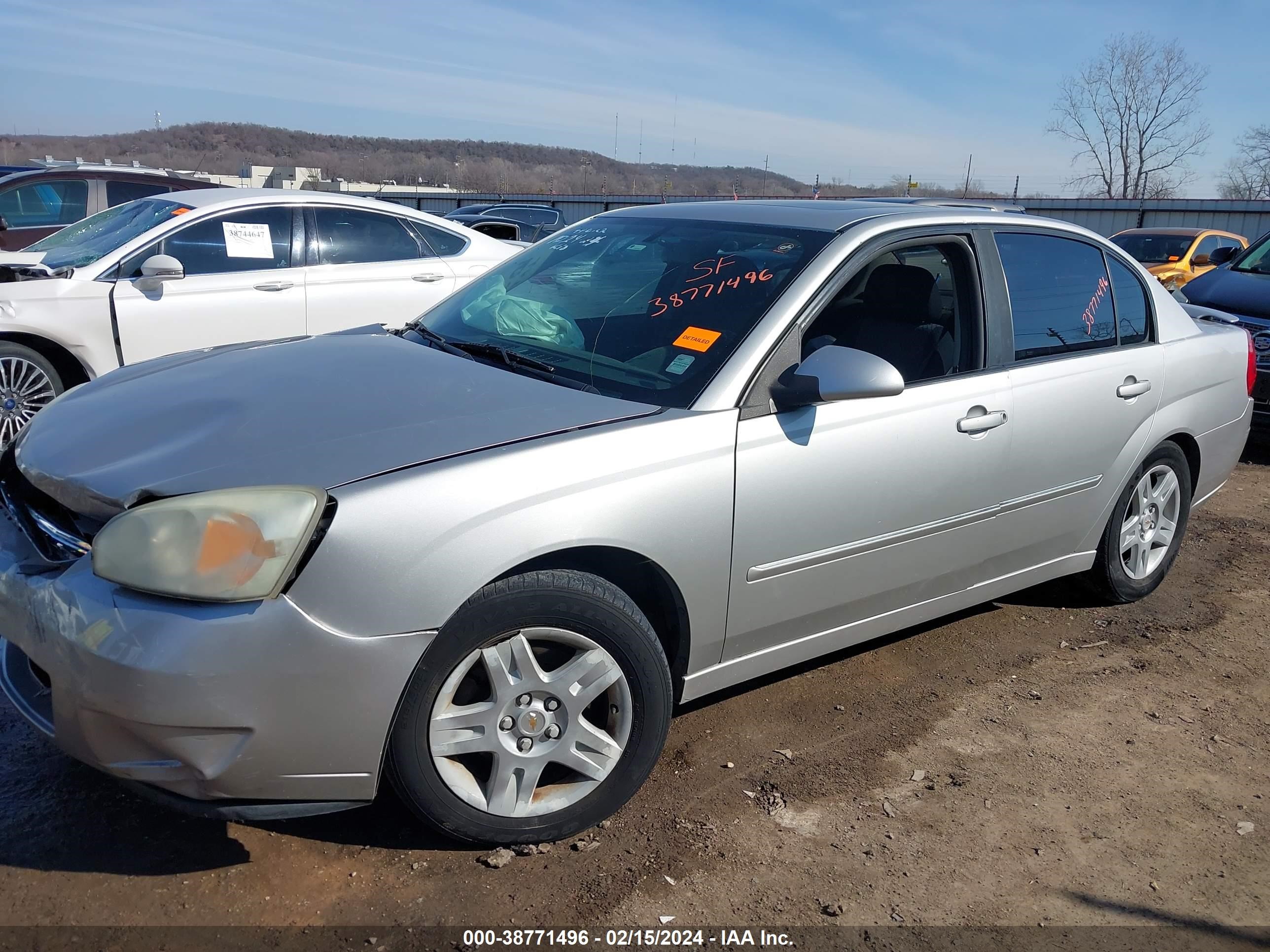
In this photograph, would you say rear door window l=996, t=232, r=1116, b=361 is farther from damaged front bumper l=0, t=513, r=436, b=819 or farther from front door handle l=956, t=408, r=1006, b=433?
damaged front bumper l=0, t=513, r=436, b=819

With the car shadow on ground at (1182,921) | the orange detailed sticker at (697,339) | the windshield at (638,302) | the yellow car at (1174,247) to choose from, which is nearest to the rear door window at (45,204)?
the windshield at (638,302)

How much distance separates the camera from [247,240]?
6578 millimetres

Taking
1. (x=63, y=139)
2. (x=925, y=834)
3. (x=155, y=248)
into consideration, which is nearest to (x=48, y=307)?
(x=155, y=248)

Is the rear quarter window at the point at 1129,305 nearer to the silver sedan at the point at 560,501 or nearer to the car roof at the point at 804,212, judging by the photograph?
the silver sedan at the point at 560,501

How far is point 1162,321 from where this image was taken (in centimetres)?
447

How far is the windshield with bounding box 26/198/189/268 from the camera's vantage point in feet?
20.8

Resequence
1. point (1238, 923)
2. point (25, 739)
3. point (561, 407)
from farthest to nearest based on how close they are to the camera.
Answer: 1. point (25, 739)
2. point (561, 407)
3. point (1238, 923)

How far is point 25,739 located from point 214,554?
146 centimetres

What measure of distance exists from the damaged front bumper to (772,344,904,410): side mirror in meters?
1.27

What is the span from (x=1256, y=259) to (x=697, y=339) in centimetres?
753

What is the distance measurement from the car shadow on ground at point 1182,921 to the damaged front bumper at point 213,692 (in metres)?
1.83

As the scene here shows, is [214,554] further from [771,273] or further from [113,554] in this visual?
[771,273]

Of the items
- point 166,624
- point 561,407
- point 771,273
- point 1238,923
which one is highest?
point 771,273

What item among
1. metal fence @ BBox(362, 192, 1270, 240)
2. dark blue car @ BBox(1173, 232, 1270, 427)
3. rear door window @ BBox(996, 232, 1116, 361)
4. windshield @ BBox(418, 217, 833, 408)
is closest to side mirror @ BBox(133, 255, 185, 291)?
windshield @ BBox(418, 217, 833, 408)
